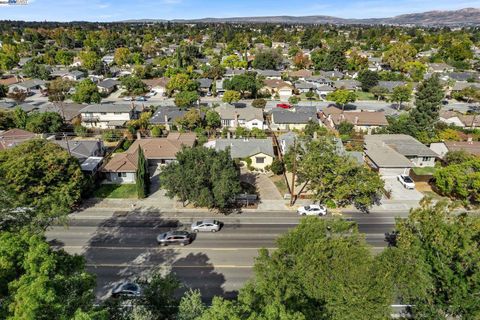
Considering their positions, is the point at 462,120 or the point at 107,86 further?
the point at 107,86

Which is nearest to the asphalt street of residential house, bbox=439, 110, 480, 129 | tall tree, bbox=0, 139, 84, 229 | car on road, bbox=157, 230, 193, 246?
car on road, bbox=157, 230, 193, 246

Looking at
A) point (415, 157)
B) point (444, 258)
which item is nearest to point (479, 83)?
point (415, 157)

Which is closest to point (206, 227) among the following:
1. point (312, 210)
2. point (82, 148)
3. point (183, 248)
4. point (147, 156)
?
point (183, 248)

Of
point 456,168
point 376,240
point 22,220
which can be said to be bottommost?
point 376,240

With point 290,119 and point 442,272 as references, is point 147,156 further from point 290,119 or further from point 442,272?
point 442,272

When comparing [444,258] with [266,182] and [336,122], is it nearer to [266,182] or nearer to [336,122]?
[266,182]

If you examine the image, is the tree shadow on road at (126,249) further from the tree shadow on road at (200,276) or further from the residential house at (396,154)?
the residential house at (396,154)

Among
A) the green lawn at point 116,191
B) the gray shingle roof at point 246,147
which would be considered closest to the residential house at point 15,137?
the green lawn at point 116,191
